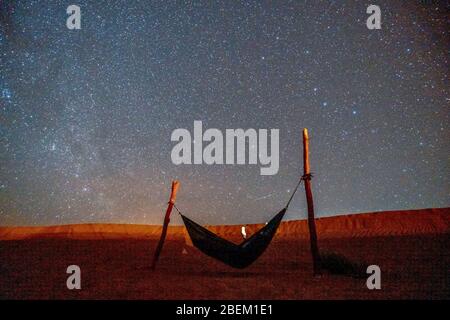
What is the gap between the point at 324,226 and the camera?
34.5 metres

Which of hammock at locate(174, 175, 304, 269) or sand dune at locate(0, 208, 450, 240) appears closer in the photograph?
hammock at locate(174, 175, 304, 269)

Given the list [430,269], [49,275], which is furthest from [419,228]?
[49,275]

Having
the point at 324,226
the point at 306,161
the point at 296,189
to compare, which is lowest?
the point at 324,226

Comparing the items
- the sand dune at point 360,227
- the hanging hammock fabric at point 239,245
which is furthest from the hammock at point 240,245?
the sand dune at point 360,227

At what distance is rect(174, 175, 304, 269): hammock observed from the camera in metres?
7.31

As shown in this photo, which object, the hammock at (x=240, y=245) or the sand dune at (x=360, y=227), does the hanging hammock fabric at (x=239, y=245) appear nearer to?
the hammock at (x=240, y=245)

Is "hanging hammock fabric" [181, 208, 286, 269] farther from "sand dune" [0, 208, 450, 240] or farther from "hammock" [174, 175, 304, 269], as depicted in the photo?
"sand dune" [0, 208, 450, 240]

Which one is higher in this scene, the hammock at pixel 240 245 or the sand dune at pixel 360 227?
the hammock at pixel 240 245

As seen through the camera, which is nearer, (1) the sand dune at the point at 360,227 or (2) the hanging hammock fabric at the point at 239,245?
(2) the hanging hammock fabric at the point at 239,245

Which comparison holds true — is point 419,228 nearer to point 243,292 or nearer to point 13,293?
point 243,292

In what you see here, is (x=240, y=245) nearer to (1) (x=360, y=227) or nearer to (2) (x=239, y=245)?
(2) (x=239, y=245)

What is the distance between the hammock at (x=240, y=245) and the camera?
7.31m

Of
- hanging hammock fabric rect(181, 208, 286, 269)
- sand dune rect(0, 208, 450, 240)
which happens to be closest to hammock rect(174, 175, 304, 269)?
hanging hammock fabric rect(181, 208, 286, 269)
